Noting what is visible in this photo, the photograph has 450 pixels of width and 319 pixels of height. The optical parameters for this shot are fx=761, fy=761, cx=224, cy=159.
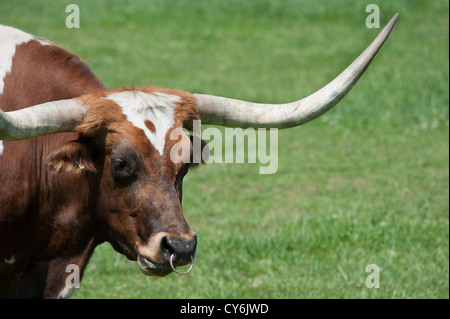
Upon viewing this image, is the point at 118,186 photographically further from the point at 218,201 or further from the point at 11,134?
the point at 218,201

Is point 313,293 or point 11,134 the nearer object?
point 11,134

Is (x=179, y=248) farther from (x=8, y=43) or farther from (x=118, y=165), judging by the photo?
(x=8, y=43)

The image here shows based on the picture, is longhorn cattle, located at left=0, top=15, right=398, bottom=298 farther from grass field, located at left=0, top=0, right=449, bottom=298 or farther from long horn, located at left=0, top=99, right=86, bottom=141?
grass field, located at left=0, top=0, right=449, bottom=298

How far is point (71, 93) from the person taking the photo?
14.9 ft

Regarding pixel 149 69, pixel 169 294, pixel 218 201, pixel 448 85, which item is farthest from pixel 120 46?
pixel 169 294

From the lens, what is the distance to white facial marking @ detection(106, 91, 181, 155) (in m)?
4.12

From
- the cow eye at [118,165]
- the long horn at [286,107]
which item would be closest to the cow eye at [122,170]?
the cow eye at [118,165]

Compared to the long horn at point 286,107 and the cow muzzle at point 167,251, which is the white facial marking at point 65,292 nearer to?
the cow muzzle at point 167,251

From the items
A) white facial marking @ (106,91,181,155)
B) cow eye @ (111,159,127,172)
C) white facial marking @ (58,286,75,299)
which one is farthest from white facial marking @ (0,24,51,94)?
white facial marking @ (58,286,75,299)

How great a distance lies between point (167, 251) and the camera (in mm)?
3996

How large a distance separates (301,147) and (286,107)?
569cm

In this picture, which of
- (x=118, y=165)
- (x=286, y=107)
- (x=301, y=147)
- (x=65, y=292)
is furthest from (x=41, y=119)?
(x=301, y=147)

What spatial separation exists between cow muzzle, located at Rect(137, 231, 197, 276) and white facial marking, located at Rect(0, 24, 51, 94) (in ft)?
4.40
